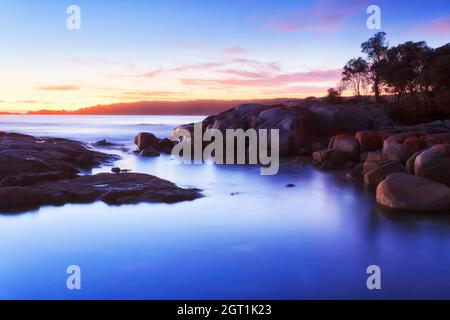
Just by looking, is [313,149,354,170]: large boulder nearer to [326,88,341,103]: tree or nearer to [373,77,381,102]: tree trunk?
[326,88,341,103]: tree

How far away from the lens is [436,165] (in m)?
13.9

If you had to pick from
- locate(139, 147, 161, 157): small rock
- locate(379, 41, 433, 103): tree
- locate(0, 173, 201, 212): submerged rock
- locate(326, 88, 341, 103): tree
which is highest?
locate(379, 41, 433, 103): tree

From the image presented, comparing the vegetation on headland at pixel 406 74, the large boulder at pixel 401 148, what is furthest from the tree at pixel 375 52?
the large boulder at pixel 401 148

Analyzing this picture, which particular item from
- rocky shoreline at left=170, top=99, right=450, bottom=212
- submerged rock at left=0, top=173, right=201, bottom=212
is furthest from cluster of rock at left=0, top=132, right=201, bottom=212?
rocky shoreline at left=170, top=99, right=450, bottom=212

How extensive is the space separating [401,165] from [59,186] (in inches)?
455

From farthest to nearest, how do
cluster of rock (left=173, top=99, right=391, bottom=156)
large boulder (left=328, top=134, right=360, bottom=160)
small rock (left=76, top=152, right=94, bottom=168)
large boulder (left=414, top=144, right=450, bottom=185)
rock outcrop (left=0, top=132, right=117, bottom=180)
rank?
cluster of rock (left=173, top=99, right=391, bottom=156)
large boulder (left=328, top=134, right=360, bottom=160)
small rock (left=76, top=152, right=94, bottom=168)
rock outcrop (left=0, top=132, right=117, bottom=180)
large boulder (left=414, top=144, right=450, bottom=185)

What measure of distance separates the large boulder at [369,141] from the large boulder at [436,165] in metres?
7.05

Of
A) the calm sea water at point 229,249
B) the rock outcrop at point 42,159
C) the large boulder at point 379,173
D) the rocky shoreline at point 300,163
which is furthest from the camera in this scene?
the rock outcrop at point 42,159

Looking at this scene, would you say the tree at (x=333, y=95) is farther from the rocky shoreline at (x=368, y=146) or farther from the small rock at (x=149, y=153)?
the small rock at (x=149, y=153)

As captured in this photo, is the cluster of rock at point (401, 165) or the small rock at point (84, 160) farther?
the small rock at point (84, 160)

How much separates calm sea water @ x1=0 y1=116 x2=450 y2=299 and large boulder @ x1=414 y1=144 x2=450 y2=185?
6.13ft

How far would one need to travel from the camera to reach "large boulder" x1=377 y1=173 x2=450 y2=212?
11.7m

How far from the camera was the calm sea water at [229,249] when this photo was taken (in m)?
7.44
